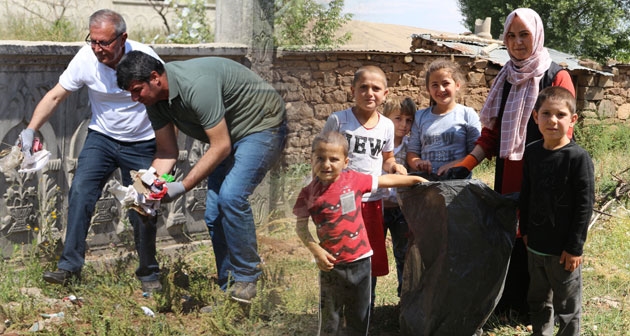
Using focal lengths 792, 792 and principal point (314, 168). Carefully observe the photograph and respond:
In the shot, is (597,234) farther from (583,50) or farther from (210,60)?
(583,50)

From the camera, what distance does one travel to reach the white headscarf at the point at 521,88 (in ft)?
11.7

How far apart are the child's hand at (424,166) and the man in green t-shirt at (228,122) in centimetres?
78

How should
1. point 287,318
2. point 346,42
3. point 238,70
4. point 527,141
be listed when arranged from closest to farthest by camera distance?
1. point 346,42
2. point 287,318
3. point 238,70
4. point 527,141

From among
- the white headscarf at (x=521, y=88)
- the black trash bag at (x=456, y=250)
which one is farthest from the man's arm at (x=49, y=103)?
the white headscarf at (x=521, y=88)

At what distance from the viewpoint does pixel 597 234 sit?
5.77m

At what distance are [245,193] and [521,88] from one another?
1.39m


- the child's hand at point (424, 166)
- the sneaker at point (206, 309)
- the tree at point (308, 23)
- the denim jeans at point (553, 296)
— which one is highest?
the tree at point (308, 23)

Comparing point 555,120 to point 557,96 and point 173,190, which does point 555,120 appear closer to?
point 557,96

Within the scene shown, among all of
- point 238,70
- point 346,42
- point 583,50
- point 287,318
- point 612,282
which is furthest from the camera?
point 583,50

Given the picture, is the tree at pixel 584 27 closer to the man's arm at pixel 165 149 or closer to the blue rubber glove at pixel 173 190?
the man's arm at pixel 165 149

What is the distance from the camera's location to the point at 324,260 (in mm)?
3092

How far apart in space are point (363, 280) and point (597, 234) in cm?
311

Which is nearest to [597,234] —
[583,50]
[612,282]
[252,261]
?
[612,282]

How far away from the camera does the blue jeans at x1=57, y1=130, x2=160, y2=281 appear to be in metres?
3.94
